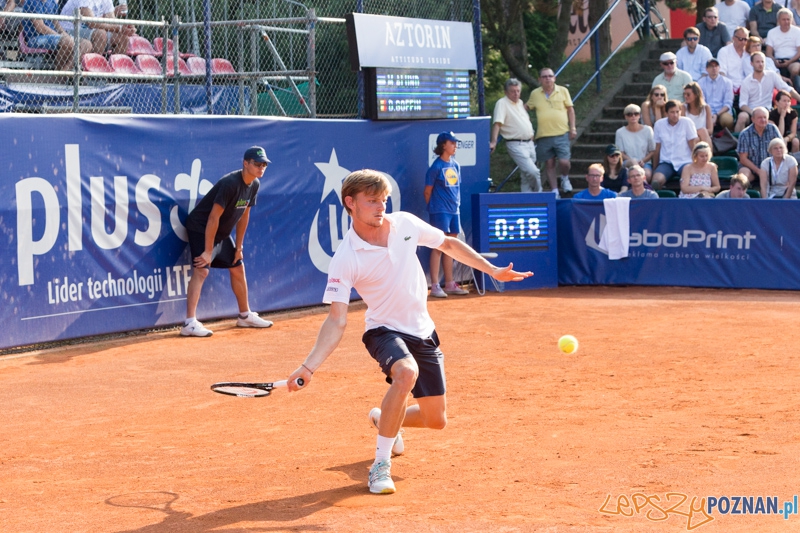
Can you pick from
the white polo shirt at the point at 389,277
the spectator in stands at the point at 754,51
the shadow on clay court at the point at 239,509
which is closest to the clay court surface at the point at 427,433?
the shadow on clay court at the point at 239,509

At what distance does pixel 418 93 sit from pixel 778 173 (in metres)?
5.23

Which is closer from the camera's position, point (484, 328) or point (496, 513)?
point (496, 513)

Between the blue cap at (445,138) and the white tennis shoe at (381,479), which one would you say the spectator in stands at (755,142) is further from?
the white tennis shoe at (381,479)

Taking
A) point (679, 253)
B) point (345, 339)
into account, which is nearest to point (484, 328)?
point (345, 339)

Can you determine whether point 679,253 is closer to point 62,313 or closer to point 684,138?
point 684,138

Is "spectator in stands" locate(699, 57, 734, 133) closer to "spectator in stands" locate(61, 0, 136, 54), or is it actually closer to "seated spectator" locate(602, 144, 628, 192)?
"seated spectator" locate(602, 144, 628, 192)

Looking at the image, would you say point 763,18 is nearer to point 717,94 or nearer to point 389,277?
point 717,94

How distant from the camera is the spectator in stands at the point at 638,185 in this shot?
14703mm

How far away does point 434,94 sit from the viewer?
47.9ft

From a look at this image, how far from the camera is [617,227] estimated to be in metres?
14.6

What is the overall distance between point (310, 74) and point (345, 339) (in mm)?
3791

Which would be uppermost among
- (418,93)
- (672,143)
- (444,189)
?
(418,93)

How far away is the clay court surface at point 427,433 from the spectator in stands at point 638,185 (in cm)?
348

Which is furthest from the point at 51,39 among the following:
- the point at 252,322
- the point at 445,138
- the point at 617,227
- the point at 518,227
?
the point at 617,227
